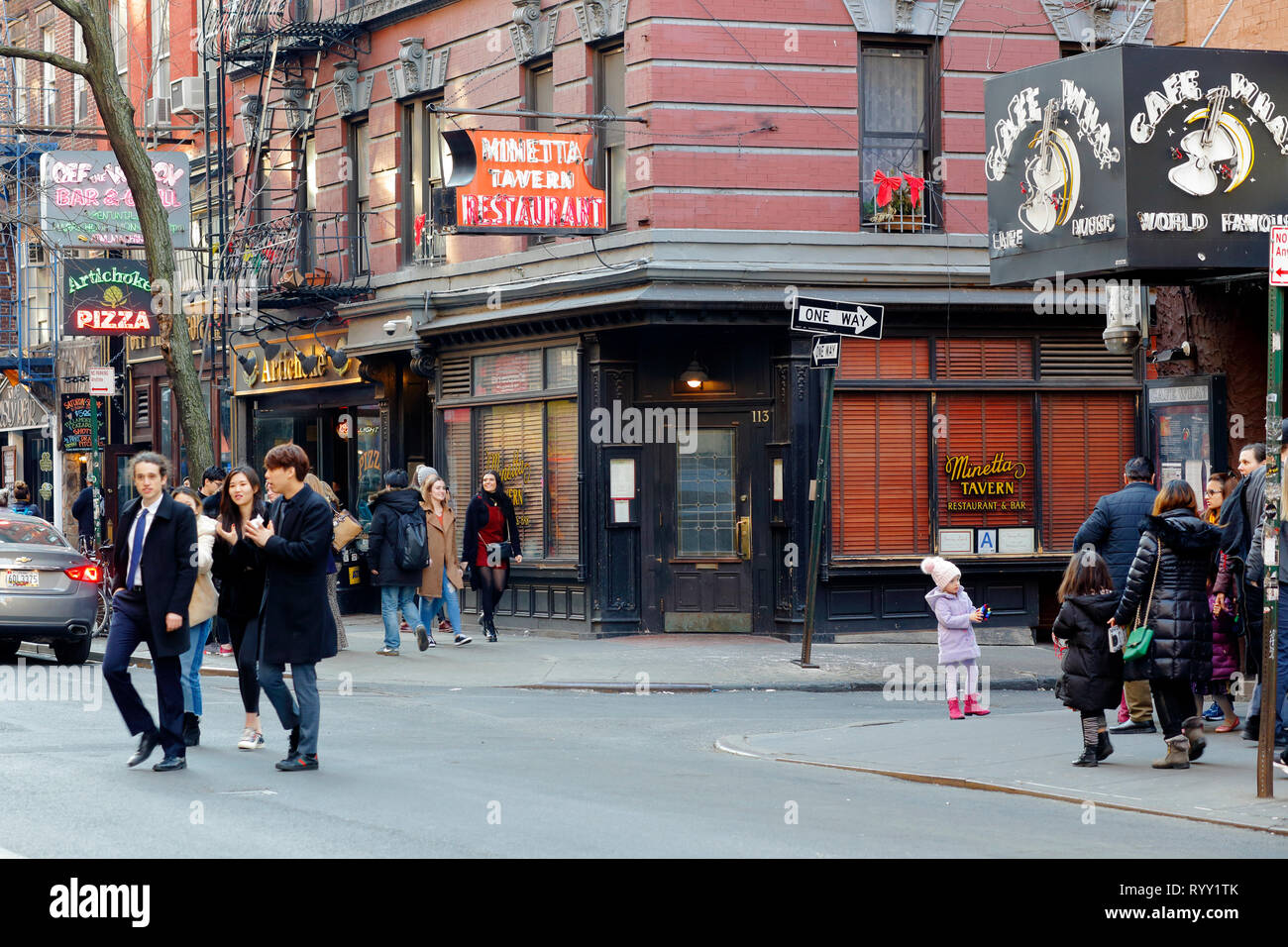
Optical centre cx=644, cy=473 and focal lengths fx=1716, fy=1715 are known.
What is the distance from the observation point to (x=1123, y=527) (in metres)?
12.6

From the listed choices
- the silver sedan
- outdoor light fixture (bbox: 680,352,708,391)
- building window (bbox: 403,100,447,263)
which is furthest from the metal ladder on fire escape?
outdoor light fixture (bbox: 680,352,708,391)

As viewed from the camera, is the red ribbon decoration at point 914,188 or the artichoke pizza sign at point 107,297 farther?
the artichoke pizza sign at point 107,297

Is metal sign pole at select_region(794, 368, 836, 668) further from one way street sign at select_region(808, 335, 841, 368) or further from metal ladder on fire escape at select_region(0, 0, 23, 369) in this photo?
metal ladder on fire escape at select_region(0, 0, 23, 369)

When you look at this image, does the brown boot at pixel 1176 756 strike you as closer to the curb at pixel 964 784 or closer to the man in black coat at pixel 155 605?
the curb at pixel 964 784

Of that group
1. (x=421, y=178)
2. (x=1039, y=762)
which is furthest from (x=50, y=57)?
(x=1039, y=762)

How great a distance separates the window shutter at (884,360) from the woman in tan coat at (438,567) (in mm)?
4737

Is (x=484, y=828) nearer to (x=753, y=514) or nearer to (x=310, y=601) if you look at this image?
(x=310, y=601)

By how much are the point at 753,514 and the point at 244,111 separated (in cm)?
1161

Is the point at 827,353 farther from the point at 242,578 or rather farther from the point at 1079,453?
the point at 242,578

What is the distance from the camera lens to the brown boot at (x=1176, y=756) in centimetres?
1053

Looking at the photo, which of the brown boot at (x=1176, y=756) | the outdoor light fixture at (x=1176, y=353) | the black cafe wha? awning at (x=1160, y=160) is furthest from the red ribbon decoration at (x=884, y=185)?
the brown boot at (x=1176, y=756)

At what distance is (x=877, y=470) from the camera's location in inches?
782
